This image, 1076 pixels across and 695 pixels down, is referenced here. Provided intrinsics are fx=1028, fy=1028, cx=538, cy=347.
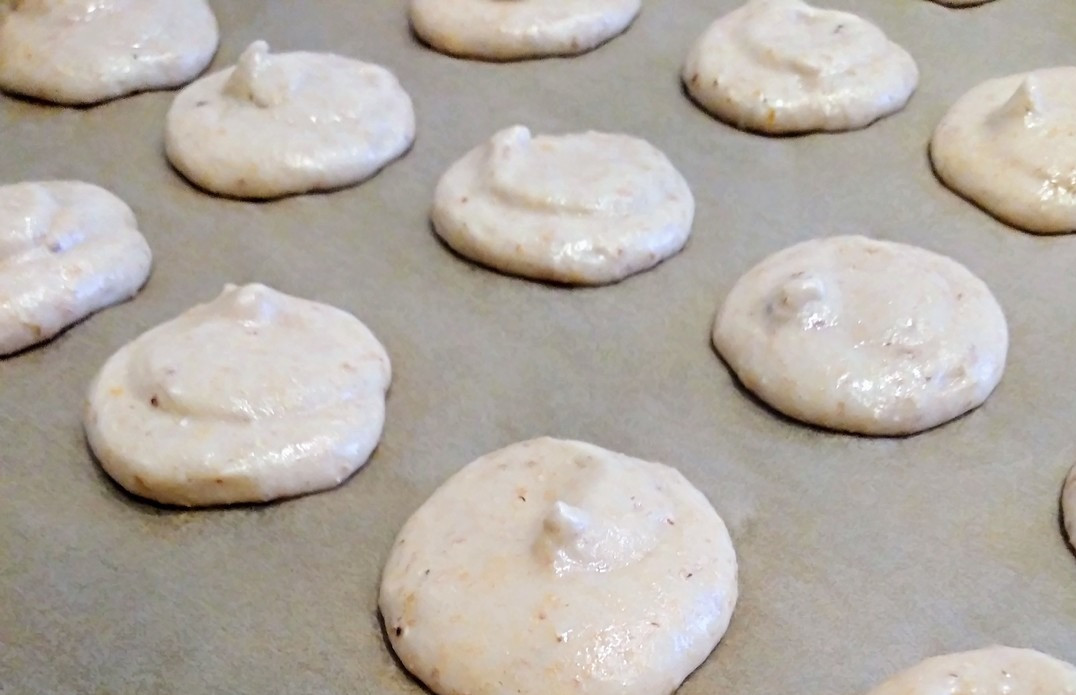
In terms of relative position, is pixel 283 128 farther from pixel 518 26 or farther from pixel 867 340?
pixel 867 340

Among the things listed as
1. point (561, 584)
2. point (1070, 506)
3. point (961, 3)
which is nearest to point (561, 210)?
point (561, 584)

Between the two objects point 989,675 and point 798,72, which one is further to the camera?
point 798,72

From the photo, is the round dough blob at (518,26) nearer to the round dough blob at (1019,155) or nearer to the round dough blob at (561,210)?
the round dough blob at (561,210)

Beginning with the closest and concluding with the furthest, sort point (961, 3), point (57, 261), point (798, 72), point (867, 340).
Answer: point (867, 340), point (57, 261), point (798, 72), point (961, 3)

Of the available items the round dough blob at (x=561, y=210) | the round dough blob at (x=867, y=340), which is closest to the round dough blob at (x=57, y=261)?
the round dough blob at (x=561, y=210)

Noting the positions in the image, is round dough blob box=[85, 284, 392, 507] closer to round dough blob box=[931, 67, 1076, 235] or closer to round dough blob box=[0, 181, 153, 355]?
round dough blob box=[0, 181, 153, 355]

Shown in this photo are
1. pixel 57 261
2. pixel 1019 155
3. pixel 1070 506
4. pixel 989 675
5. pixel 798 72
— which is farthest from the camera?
pixel 798 72
